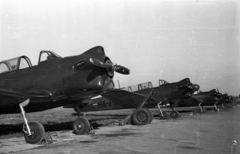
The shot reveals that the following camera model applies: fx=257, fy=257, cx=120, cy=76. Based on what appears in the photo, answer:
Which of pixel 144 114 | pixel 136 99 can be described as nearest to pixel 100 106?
pixel 136 99

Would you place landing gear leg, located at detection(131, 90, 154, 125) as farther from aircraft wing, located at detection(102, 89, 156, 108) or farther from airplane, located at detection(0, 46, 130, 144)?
airplane, located at detection(0, 46, 130, 144)

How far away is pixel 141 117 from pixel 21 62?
6.84 metres

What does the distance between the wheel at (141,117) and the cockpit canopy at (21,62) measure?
20.1 feet

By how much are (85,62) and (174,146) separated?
136 inches

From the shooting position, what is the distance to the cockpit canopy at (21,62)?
331 inches

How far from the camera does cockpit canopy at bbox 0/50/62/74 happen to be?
27.6 feet

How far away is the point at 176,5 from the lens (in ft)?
34.6

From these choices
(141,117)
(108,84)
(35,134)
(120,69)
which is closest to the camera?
(35,134)

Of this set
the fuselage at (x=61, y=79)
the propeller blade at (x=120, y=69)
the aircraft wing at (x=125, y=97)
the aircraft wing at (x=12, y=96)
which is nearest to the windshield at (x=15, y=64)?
the fuselage at (x=61, y=79)

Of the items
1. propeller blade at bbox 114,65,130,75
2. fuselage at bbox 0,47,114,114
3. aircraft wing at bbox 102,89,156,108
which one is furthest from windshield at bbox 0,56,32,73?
aircraft wing at bbox 102,89,156,108

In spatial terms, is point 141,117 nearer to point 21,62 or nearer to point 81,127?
point 81,127

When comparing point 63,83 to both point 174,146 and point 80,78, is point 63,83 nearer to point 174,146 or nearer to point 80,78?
point 80,78

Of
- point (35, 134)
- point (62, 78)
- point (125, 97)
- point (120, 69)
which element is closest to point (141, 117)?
point (125, 97)

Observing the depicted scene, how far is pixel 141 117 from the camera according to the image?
1310 cm
